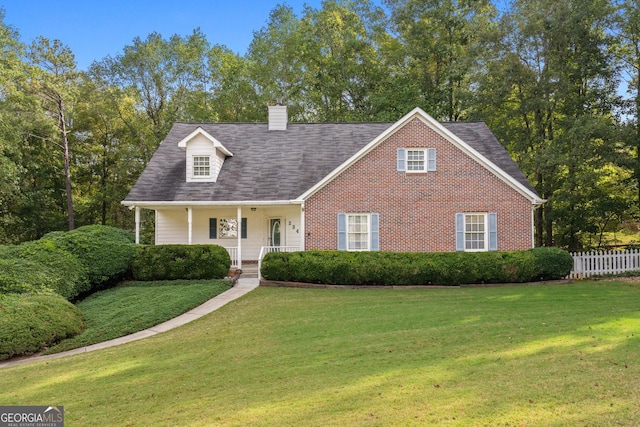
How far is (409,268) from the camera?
15.2 metres

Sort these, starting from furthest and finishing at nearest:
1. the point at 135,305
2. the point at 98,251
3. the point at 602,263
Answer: the point at 602,263
the point at 98,251
the point at 135,305

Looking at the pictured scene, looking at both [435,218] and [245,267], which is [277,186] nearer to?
[245,267]

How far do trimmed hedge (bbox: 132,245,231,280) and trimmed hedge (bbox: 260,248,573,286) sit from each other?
1841mm

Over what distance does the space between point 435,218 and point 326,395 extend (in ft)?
44.0

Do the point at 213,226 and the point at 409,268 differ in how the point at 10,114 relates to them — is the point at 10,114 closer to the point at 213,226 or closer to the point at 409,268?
the point at 213,226

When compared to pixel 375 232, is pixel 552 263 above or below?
below

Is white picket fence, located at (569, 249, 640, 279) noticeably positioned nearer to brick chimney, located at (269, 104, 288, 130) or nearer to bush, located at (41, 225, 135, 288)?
brick chimney, located at (269, 104, 288, 130)

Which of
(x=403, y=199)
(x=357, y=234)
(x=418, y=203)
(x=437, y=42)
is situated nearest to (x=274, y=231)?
(x=357, y=234)

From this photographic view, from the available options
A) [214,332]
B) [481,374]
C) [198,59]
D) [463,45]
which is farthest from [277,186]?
[198,59]

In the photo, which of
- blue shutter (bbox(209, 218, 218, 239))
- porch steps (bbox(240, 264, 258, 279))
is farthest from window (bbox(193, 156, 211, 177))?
porch steps (bbox(240, 264, 258, 279))

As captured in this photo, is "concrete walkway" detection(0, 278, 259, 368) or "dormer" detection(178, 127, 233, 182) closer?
"concrete walkway" detection(0, 278, 259, 368)

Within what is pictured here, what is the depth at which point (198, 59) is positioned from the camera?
37594mm

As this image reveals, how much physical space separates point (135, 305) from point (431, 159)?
12149 millimetres

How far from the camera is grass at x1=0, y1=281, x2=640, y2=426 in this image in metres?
4.72
